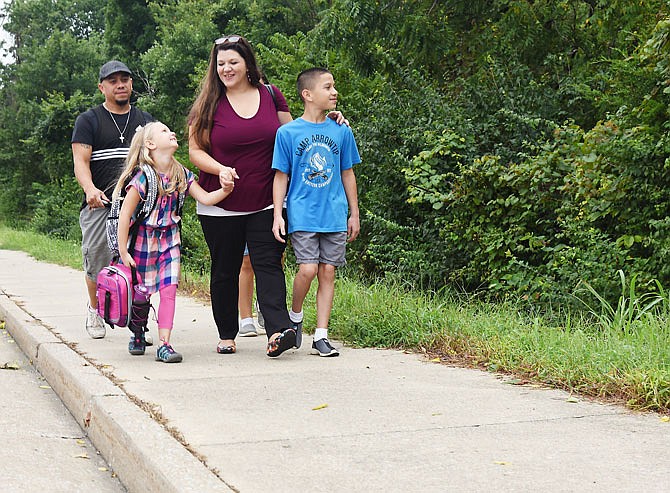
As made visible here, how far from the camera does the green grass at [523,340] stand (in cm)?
486

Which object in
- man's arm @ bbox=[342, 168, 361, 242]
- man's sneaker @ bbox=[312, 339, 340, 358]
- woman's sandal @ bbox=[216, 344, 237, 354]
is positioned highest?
man's arm @ bbox=[342, 168, 361, 242]

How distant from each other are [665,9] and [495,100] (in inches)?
84.6

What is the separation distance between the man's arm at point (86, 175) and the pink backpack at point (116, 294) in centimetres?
90

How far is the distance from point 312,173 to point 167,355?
1526mm

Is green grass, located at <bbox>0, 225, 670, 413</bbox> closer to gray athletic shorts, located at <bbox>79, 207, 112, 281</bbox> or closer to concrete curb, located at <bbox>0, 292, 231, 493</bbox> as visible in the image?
gray athletic shorts, located at <bbox>79, 207, 112, 281</bbox>

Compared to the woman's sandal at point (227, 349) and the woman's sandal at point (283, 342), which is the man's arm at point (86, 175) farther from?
the woman's sandal at point (283, 342)

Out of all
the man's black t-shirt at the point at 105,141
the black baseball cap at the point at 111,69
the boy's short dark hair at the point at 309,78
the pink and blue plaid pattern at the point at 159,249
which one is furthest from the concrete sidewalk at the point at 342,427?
the black baseball cap at the point at 111,69

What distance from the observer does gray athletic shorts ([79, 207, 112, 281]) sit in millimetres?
7484

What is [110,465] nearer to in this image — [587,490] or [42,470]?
[42,470]

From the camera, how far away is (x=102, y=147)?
7363 millimetres

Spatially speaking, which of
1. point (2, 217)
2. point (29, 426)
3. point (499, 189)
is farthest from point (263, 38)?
point (29, 426)

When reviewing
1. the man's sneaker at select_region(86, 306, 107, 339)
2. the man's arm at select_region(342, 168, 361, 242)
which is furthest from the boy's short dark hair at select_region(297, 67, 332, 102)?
the man's sneaker at select_region(86, 306, 107, 339)

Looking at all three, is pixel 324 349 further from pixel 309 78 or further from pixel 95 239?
pixel 95 239

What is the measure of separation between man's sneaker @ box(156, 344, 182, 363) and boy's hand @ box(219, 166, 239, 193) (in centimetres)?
114
